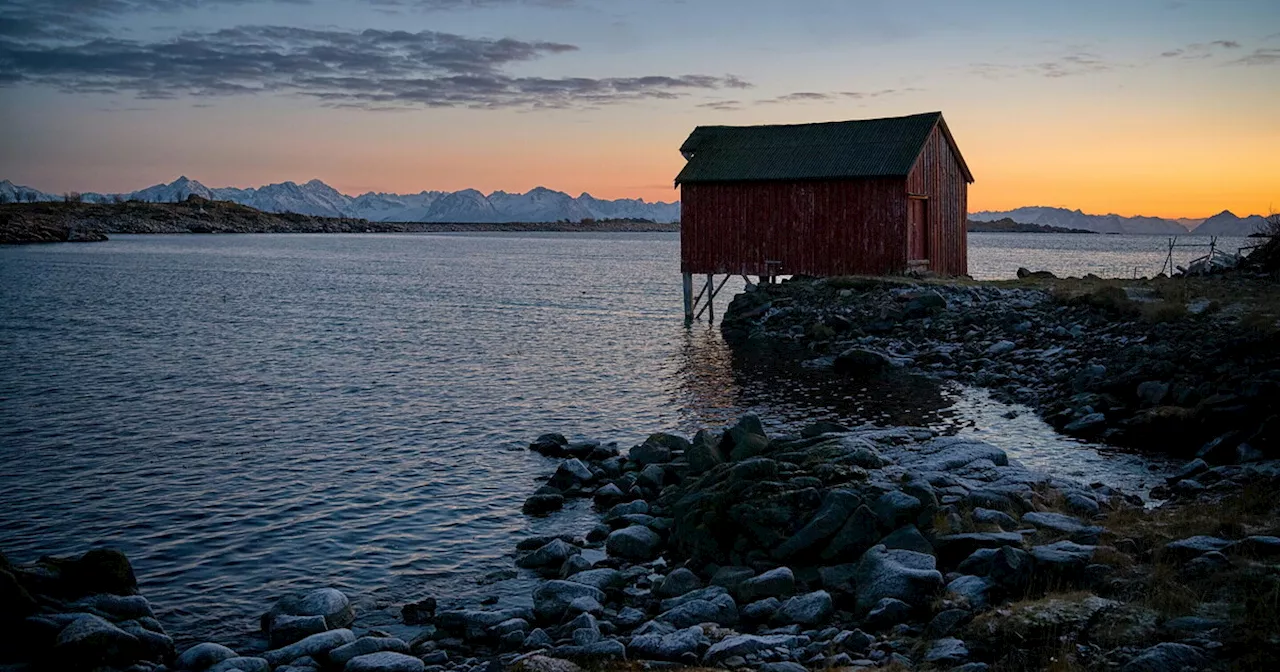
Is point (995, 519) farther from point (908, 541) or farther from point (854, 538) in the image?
→ point (854, 538)

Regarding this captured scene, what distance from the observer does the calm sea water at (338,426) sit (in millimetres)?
14234

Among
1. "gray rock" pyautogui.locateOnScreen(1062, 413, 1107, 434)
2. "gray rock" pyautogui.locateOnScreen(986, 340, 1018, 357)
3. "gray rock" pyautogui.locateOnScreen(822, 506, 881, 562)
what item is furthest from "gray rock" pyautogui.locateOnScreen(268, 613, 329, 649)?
"gray rock" pyautogui.locateOnScreen(986, 340, 1018, 357)

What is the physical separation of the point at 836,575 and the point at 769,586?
0.87 metres

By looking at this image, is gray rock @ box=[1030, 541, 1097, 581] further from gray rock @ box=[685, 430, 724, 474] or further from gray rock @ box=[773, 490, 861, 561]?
gray rock @ box=[685, 430, 724, 474]

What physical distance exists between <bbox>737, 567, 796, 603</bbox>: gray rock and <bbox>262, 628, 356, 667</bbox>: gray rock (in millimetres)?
4471

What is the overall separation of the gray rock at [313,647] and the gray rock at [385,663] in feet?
2.00

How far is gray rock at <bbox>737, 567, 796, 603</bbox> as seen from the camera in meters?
11.3

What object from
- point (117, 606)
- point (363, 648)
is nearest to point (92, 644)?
point (117, 606)

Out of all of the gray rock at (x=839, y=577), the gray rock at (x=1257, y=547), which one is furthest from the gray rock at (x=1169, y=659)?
the gray rock at (x=839, y=577)

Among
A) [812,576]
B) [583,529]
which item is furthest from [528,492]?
[812,576]

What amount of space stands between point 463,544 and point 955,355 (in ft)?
63.0

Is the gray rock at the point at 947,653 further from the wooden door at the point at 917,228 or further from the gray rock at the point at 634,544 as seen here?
the wooden door at the point at 917,228

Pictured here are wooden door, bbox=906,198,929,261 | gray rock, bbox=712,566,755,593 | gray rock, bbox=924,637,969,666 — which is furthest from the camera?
wooden door, bbox=906,198,929,261

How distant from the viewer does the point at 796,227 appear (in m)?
41.7
